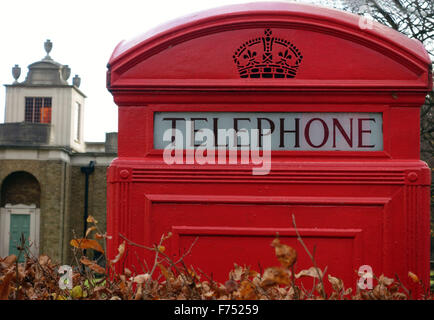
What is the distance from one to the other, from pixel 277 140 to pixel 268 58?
409mm

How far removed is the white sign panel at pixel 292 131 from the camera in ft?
8.83

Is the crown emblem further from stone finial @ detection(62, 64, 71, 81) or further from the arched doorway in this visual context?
stone finial @ detection(62, 64, 71, 81)

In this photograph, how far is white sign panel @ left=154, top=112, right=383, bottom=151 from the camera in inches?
106

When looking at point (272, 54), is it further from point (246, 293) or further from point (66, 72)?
point (66, 72)

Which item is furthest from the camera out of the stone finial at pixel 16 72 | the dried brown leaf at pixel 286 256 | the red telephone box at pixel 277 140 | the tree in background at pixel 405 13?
the stone finial at pixel 16 72

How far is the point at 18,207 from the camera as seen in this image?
29125 mm

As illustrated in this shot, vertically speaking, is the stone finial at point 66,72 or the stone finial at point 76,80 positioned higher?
the stone finial at point 66,72

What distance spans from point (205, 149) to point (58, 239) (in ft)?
92.5

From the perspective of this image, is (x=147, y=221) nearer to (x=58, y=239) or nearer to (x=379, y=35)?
(x=379, y=35)

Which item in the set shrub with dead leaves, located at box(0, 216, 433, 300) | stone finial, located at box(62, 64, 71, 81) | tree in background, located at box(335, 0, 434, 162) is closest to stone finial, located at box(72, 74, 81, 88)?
stone finial, located at box(62, 64, 71, 81)

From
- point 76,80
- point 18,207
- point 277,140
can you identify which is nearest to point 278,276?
point 277,140

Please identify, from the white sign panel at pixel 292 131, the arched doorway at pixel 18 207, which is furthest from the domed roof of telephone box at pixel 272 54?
the arched doorway at pixel 18 207

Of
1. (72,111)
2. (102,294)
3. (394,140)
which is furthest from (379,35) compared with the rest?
(72,111)

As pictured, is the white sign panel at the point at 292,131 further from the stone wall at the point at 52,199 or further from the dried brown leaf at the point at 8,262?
the stone wall at the point at 52,199
